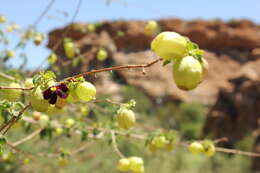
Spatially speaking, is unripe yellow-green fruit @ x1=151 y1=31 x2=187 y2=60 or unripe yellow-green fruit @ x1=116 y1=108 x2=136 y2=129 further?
unripe yellow-green fruit @ x1=116 y1=108 x2=136 y2=129

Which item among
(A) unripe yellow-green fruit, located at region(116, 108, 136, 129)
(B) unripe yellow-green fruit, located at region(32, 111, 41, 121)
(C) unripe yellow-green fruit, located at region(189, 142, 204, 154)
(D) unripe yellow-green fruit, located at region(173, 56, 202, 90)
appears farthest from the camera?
(B) unripe yellow-green fruit, located at region(32, 111, 41, 121)

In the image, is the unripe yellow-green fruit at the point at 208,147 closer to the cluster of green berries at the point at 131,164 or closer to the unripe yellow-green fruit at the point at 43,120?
the cluster of green berries at the point at 131,164

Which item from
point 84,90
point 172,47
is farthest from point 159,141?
point 172,47

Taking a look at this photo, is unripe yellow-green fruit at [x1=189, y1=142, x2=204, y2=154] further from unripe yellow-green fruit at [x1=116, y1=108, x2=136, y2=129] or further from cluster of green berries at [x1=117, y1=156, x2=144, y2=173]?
unripe yellow-green fruit at [x1=116, y1=108, x2=136, y2=129]

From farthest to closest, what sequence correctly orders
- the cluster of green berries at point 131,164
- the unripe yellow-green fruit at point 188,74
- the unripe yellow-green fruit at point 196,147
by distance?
the unripe yellow-green fruit at point 196,147
the cluster of green berries at point 131,164
the unripe yellow-green fruit at point 188,74

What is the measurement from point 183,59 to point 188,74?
5cm

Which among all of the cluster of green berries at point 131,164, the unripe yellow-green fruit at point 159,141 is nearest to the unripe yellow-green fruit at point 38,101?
the cluster of green berries at point 131,164

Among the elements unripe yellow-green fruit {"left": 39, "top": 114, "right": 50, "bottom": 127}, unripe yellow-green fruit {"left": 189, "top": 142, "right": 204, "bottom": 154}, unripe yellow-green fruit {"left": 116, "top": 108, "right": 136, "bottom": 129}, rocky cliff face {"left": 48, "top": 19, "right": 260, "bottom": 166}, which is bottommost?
unripe yellow-green fruit {"left": 116, "top": 108, "right": 136, "bottom": 129}

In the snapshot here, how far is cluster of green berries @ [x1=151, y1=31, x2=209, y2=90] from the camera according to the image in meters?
0.70

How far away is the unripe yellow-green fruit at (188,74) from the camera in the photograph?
698 mm

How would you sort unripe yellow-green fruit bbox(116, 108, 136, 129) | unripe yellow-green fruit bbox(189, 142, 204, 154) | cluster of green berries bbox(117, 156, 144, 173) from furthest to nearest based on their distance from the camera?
unripe yellow-green fruit bbox(189, 142, 204, 154) → cluster of green berries bbox(117, 156, 144, 173) → unripe yellow-green fruit bbox(116, 108, 136, 129)

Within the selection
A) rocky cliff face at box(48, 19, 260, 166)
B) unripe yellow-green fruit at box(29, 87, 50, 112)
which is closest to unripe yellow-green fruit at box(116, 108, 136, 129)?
unripe yellow-green fruit at box(29, 87, 50, 112)

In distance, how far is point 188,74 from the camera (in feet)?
2.28

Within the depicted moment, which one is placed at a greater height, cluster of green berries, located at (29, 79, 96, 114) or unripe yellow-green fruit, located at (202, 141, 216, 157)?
unripe yellow-green fruit, located at (202, 141, 216, 157)
